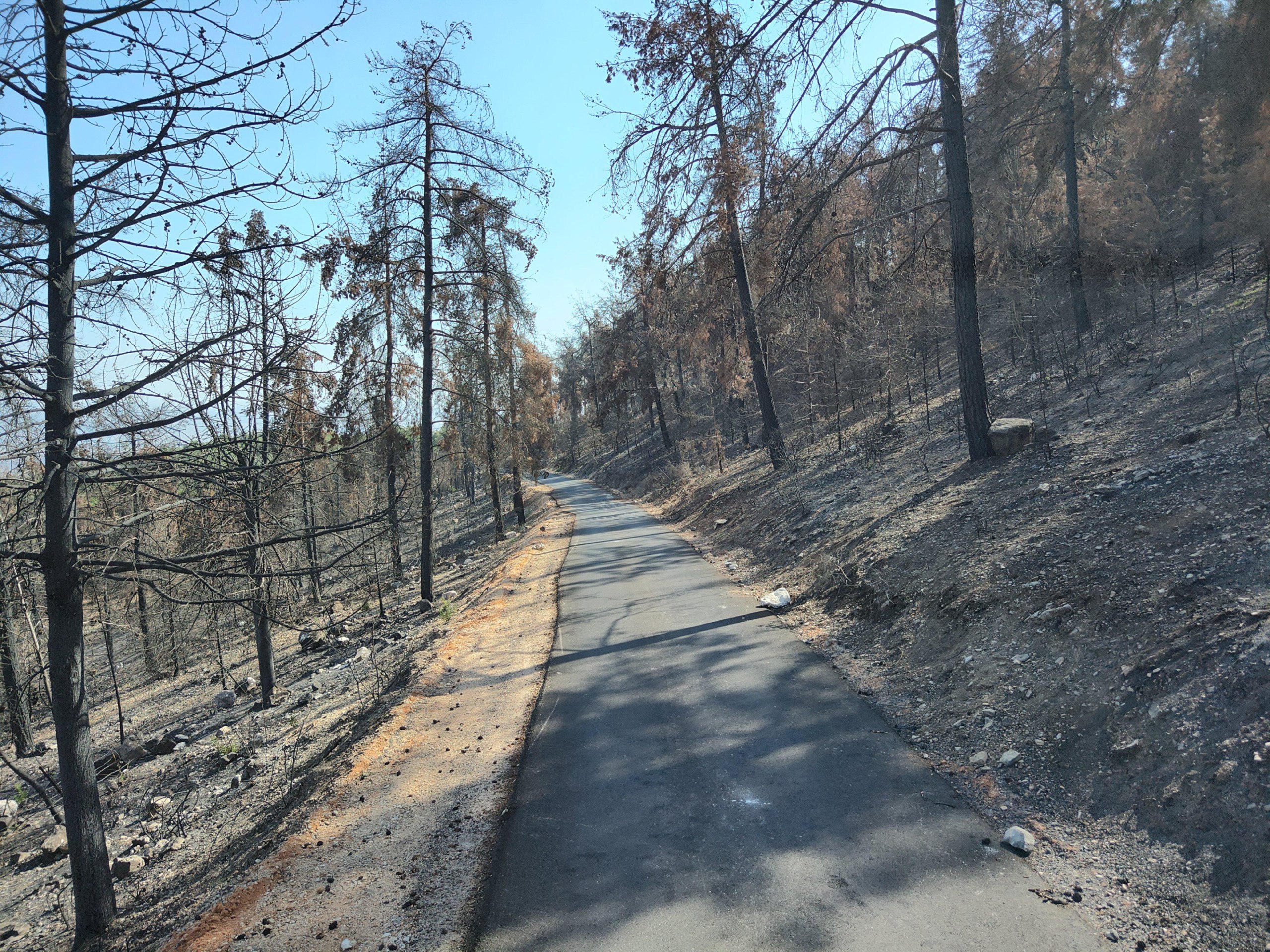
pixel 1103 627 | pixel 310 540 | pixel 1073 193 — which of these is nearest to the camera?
pixel 1103 627

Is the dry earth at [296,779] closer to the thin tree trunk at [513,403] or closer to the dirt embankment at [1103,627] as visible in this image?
the dirt embankment at [1103,627]

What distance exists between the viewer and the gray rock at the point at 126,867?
631cm

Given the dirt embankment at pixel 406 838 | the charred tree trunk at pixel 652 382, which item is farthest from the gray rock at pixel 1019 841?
the charred tree trunk at pixel 652 382

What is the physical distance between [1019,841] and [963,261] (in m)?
8.48

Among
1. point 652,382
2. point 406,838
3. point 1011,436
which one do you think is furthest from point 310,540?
point 652,382

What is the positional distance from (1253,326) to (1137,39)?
4.86m

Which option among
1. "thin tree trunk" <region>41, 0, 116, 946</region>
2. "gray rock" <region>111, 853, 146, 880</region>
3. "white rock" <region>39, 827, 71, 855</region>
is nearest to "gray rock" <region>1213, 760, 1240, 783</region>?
"thin tree trunk" <region>41, 0, 116, 946</region>

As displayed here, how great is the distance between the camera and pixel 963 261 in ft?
32.1

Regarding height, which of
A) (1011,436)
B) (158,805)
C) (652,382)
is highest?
(652,382)

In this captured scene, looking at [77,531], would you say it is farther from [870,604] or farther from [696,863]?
[870,604]

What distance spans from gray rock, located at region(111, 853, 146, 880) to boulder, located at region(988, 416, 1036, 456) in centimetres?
1156

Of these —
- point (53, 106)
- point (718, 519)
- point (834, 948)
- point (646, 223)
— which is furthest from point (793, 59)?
point (718, 519)

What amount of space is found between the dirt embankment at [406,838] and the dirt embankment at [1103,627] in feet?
10.7

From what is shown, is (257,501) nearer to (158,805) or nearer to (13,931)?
(13,931)
